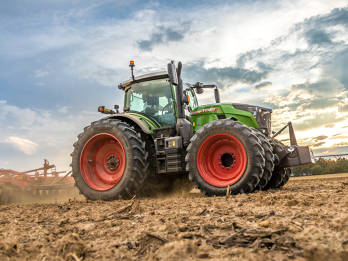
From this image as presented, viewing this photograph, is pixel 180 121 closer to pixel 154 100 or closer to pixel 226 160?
pixel 154 100

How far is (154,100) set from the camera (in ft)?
19.9

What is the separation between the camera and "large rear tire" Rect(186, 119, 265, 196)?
4.22 metres

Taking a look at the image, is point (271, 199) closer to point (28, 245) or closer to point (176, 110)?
point (28, 245)

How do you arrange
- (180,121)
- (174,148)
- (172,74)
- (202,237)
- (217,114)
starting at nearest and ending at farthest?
(202,237) < (172,74) < (174,148) < (180,121) < (217,114)

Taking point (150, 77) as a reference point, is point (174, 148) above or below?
below

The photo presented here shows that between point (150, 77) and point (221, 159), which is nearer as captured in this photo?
point (221, 159)

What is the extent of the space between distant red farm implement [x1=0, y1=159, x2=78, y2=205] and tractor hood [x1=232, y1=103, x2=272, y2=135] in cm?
584

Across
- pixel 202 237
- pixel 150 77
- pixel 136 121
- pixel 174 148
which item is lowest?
pixel 202 237

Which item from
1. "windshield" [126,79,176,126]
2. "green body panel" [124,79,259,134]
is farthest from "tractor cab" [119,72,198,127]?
"green body panel" [124,79,259,134]

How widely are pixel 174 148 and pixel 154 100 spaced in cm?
146

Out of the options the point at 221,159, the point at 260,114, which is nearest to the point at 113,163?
the point at 221,159

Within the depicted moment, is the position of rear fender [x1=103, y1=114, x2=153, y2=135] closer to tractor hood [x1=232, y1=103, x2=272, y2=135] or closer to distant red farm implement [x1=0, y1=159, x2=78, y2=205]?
tractor hood [x1=232, y1=103, x2=272, y2=135]

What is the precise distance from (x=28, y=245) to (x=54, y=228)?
0.52 metres

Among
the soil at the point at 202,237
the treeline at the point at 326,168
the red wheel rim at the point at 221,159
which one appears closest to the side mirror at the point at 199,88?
the red wheel rim at the point at 221,159
